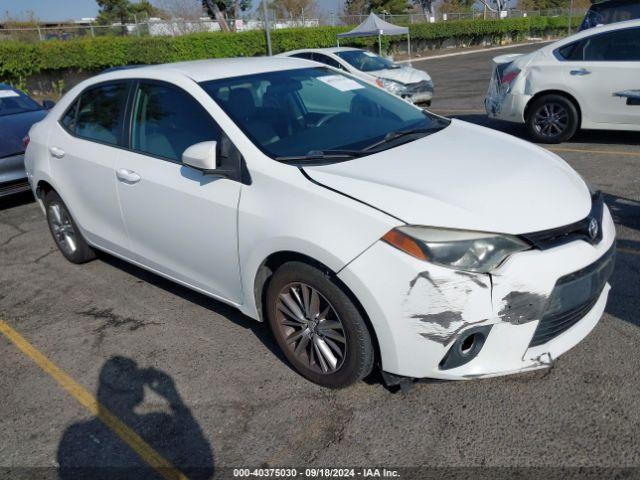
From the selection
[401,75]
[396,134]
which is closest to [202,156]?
[396,134]

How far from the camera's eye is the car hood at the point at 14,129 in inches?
271

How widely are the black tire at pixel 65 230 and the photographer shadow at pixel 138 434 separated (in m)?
1.88

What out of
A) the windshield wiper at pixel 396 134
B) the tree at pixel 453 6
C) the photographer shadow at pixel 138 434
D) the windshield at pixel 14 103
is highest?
the tree at pixel 453 6

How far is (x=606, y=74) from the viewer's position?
24.4 ft

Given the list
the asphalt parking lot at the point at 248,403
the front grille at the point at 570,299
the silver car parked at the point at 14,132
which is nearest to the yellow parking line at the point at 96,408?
the asphalt parking lot at the point at 248,403

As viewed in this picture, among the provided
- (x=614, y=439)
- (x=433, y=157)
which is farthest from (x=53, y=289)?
(x=614, y=439)

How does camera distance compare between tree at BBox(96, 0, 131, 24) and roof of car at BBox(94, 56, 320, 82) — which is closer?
roof of car at BBox(94, 56, 320, 82)

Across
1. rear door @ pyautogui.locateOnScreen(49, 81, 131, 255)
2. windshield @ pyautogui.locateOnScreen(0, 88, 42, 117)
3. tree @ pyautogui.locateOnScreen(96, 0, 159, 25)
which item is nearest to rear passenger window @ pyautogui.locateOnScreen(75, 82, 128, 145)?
rear door @ pyautogui.locateOnScreen(49, 81, 131, 255)

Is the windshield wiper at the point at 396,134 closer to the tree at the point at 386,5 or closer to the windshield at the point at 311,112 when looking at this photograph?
the windshield at the point at 311,112

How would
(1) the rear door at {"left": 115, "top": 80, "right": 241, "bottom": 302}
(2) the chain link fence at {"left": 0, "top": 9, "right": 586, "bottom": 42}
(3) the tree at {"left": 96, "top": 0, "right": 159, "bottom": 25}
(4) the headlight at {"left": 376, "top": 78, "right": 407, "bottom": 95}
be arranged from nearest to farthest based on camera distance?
(1) the rear door at {"left": 115, "top": 80, "right": 241, "bottom": 302} < (4) the headlight at {"left": 376, "top": 78, "right": 407, "bottom": 95} < (2) the chain link fence at {"left": 0, "top": 9, "right": 586, "bottom": 42} < (3) the tree at {"left": 96, "top": 0, "right": 159, "bottom": 25}

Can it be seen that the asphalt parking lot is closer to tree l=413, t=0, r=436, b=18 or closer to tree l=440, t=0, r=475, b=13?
tree l=440, t=0, r=475, b=13

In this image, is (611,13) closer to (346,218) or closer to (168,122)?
(168,122)

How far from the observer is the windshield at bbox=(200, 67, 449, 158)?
330cm

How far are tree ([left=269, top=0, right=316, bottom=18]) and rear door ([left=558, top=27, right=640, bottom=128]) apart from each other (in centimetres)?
4381
